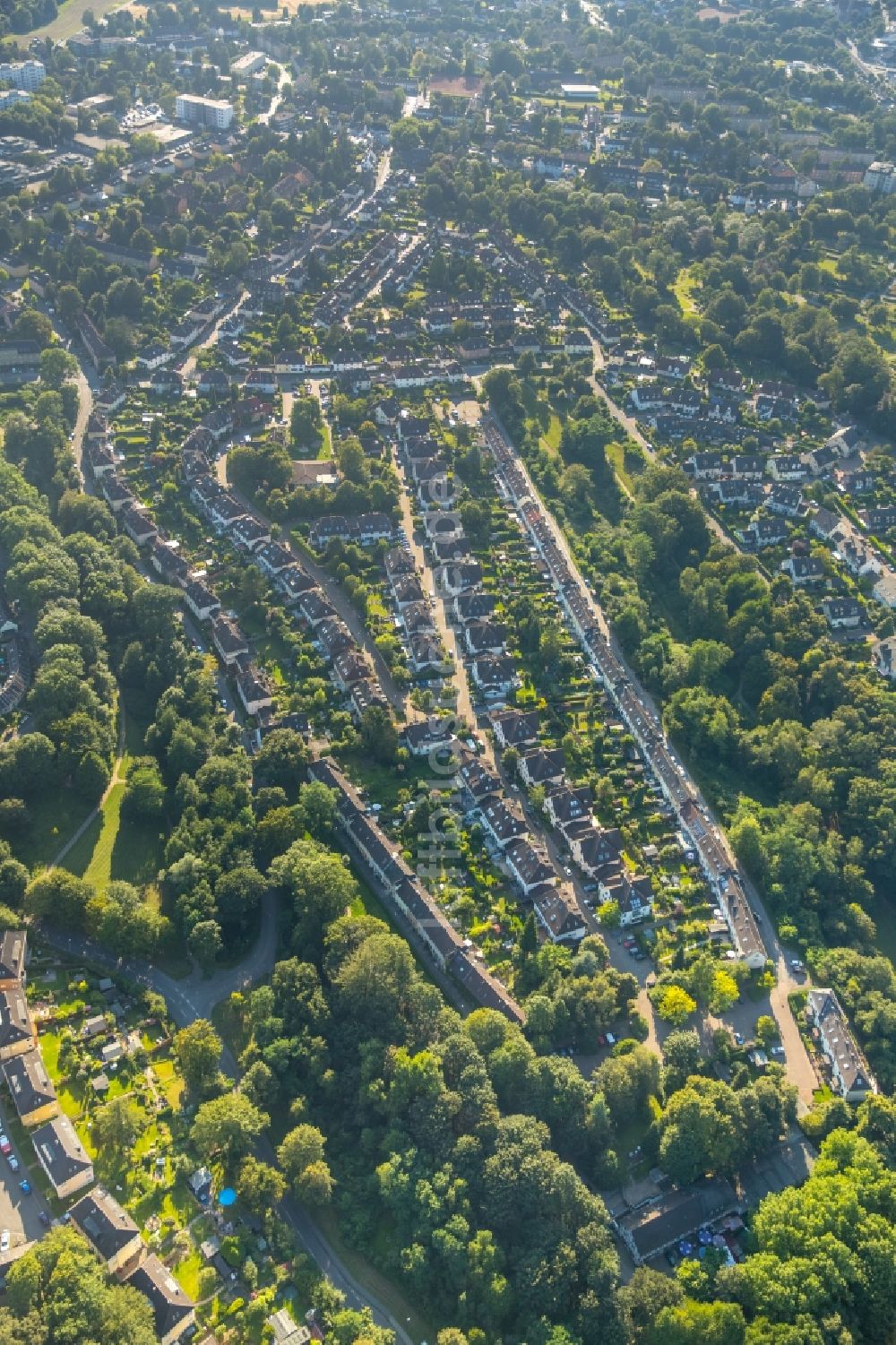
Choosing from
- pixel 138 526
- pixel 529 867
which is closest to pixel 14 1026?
pixel 529 867

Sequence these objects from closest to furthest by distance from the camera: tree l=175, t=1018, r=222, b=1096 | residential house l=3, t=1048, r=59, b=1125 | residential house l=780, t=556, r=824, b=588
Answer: residential house l=3, t=1048, r=59, b=1125 < tree l=175, t=1018, r=222, b=1096 < residential house l=780, t=556, r=824, b=588

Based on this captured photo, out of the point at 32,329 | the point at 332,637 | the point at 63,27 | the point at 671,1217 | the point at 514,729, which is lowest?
the point at 671,1217

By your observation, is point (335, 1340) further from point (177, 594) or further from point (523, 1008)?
point (177, 594)

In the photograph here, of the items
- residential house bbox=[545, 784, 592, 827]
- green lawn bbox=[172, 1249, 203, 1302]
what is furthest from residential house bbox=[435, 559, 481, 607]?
green lawn bbox=[172, 1249, 203, 1302]

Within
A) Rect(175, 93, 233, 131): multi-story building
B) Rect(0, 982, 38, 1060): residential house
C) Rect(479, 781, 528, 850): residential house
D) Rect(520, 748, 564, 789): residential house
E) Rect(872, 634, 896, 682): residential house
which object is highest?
Rect(175, 93, 233, 131): multi-story building

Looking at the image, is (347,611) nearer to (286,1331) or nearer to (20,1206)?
(20,1206)

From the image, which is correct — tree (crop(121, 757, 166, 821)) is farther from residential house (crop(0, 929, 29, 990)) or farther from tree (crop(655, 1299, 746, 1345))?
tree (crop(655, 1299, 746, 1345))

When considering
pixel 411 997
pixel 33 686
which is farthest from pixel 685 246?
pixel 411 997
